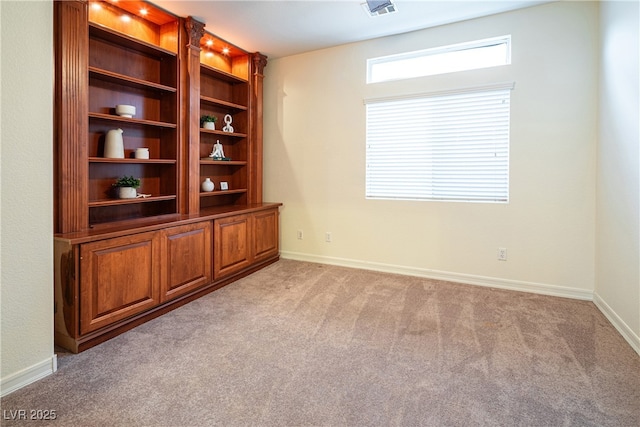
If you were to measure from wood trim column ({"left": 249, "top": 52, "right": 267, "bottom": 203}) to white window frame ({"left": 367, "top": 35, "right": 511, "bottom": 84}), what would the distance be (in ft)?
4.78

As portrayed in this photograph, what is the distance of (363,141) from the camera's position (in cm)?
428

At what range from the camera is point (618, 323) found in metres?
2.66

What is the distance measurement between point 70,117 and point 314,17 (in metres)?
2.40

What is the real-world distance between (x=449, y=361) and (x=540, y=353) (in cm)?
64

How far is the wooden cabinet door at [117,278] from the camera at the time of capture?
233 centimetres

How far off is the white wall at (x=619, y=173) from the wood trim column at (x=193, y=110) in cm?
365

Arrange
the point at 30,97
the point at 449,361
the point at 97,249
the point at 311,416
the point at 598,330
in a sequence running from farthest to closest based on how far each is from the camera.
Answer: the point at 598,330 < the point at 97,249 < the point at 449,361 < the point at 30,97 < the point at 311,416

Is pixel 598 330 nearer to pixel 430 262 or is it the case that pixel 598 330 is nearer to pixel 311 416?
pixel 430 262

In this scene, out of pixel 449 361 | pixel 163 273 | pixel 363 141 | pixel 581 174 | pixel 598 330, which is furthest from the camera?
pixel 363 141

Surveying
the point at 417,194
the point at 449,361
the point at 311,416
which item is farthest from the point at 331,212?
the point at 311,416

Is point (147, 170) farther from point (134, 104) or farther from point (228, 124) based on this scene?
point (228, 124)

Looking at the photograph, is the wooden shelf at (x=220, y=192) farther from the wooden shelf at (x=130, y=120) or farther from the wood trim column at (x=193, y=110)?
the wooden shelf at (x=130, y=120)

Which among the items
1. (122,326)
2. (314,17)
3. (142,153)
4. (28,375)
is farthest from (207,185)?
(28,375)

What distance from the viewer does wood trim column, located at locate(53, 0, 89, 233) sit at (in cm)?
247
